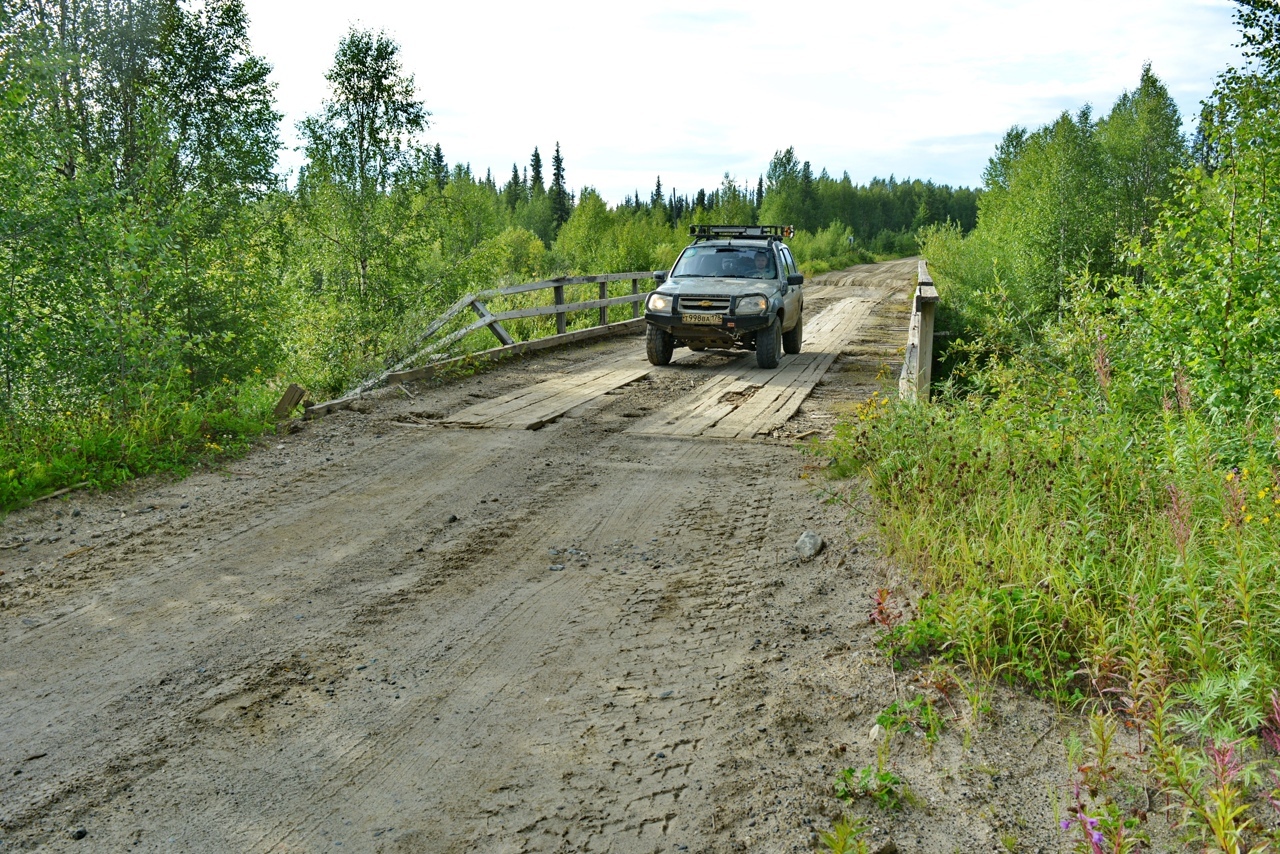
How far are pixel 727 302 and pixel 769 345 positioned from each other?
3.17ft

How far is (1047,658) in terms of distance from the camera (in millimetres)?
3861

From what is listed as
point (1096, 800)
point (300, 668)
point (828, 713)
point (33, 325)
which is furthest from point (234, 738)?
point (33, 325)

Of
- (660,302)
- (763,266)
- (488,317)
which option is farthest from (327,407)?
(763,266)

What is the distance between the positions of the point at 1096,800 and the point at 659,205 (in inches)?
2836

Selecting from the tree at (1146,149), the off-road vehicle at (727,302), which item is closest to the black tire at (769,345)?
the off-road vehicle at (727,302)

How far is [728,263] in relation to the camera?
14.1 m

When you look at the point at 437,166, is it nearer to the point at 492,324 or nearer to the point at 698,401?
the point at 492,324

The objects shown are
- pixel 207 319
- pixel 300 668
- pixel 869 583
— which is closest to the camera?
pixel 300 668

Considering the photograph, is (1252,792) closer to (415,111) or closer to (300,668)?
(300,668)

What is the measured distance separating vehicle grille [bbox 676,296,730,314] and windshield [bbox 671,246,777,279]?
108 cm

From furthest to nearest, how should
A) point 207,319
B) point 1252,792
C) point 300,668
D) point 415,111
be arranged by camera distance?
point 415,111
point 207,319
point 300,668
point 1252,792

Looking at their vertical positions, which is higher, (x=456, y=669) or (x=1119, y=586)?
(x=1119, y=586)

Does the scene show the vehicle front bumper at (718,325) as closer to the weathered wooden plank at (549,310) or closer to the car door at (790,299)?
the car door at (790,299)

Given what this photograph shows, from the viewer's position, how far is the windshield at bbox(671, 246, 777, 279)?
549 inches
